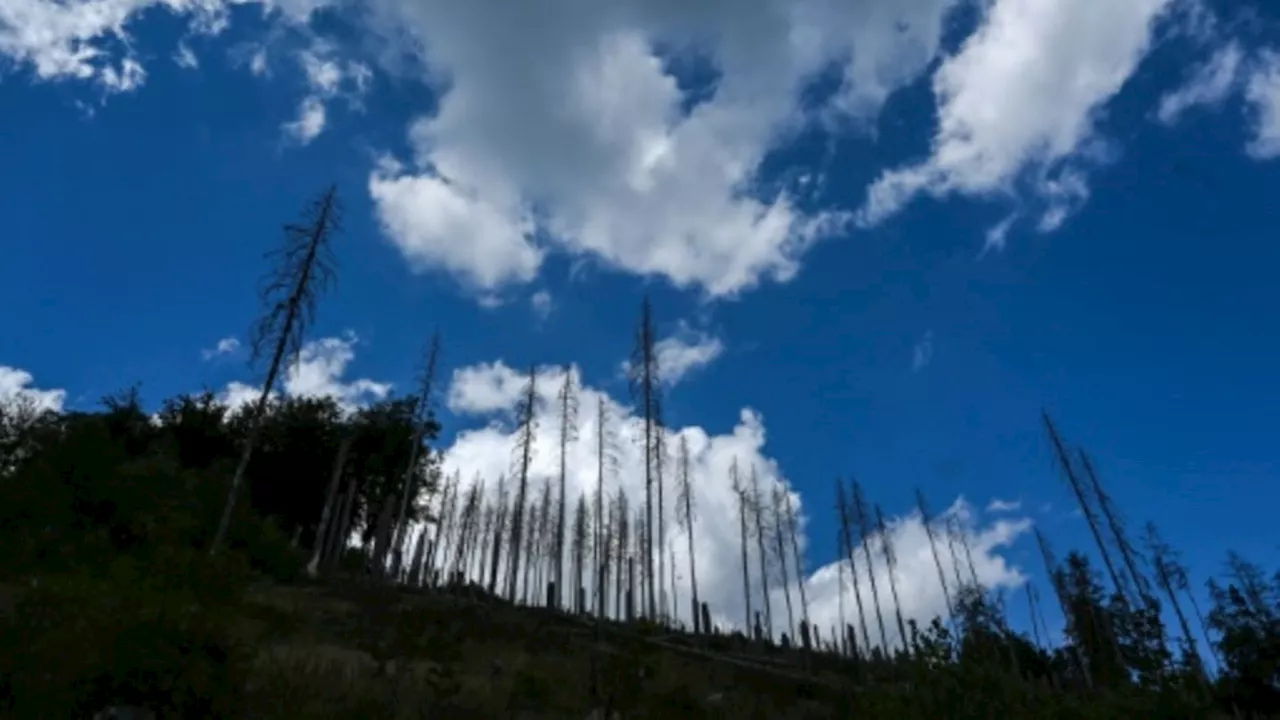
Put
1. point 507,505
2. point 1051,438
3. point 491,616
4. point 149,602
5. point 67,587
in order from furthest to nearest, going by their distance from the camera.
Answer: point 507,505 < point 1051,438 < point 491,616 < point 67,587 < point 149,602

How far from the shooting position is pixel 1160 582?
43406mm

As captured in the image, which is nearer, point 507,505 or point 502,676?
point 502,676

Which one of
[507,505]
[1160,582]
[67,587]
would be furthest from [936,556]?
[67,587]

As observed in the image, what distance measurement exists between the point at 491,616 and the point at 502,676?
11.1 meters

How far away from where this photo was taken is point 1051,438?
38938 mm

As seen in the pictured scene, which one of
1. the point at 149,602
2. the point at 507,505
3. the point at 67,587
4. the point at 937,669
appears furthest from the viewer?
the point at 507,505

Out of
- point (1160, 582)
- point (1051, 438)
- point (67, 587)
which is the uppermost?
point (1051, 438)

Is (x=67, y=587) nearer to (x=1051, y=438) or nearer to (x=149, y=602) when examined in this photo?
(x=149, y=602)

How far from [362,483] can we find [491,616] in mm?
23139

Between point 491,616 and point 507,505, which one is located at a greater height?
point 507,505

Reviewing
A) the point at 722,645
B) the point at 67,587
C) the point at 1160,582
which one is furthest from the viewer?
the point at 1160,582

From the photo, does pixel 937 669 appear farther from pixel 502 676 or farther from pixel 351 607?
pixel 351 607

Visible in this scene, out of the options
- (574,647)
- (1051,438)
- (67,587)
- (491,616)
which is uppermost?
(1051,438)

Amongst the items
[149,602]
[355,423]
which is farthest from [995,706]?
[355,423]
